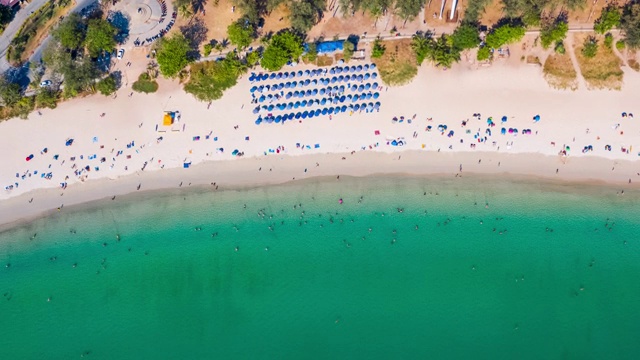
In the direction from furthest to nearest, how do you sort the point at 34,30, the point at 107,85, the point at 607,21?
the point at 34,30
the point at 607,21
the point at 107,85

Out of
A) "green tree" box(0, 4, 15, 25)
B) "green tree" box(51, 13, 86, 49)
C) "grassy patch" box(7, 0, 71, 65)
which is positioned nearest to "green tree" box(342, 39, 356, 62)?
"green tree" box(51, 13, 86, 49)

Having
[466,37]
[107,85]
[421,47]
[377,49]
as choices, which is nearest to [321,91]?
[377,49]

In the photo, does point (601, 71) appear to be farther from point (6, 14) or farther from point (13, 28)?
point (6, 14)

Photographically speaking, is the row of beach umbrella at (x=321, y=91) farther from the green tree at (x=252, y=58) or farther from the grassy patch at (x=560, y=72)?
the grassy patch at (x=560, y=72)

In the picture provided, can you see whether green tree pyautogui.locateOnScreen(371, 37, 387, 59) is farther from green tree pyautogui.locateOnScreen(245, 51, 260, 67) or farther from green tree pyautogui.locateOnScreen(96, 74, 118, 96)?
green tree pyautogui.locateOnScreen(96, 74, 118, 96)

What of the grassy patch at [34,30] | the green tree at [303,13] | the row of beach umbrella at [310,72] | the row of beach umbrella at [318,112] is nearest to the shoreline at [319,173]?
Result: the row of beach umbrella at [318,112]

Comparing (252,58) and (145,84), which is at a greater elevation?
(252,58)
